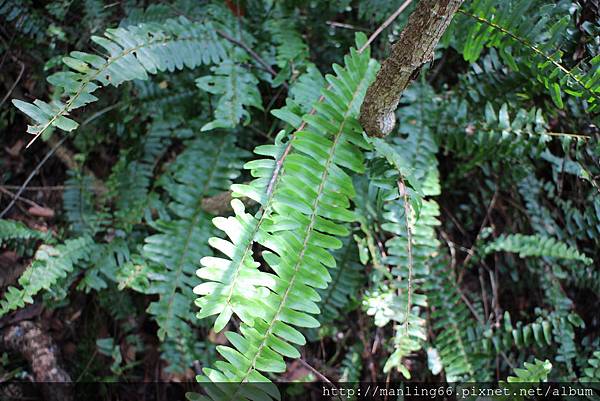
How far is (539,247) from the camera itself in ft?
5.85

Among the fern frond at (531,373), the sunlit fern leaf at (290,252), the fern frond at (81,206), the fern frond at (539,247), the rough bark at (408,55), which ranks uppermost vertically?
the rough bark at (408,55)

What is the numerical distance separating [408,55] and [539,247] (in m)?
1.14

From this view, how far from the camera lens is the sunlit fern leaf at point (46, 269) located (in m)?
1.60

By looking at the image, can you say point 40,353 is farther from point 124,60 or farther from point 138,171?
point 124,60

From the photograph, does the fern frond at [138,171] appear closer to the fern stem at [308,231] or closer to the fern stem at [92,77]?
the fern stem at [92,77]

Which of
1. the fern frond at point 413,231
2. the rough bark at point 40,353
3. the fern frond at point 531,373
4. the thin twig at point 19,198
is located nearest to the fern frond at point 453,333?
the fern frond at point 413,231

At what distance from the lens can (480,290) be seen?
210 centimetres

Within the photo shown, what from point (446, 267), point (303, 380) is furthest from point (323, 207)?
point (303, 380)

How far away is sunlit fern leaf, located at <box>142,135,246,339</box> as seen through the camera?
Result: 1627 millimetres

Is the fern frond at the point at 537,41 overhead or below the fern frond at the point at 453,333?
overhead

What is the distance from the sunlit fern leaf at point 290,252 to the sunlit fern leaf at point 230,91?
36cm

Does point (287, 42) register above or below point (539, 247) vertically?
above

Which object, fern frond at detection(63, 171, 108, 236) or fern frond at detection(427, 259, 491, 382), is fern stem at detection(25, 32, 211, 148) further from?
fern frond at detection(427, 259, 491, 382)

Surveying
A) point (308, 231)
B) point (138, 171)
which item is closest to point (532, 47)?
point (308, 231)
